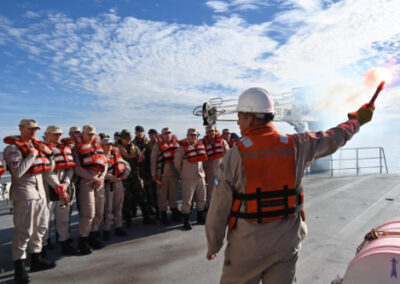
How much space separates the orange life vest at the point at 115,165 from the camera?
4945mm

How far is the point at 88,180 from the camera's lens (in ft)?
14.4

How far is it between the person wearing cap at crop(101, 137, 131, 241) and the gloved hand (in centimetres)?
387

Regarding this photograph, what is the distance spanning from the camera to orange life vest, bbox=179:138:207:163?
18.6 feet

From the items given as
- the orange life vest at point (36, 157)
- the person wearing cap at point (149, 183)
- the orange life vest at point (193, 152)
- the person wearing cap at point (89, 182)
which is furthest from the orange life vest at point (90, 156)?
the person wearing cap at point (149, 183)

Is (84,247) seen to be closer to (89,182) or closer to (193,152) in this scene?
(89,182)

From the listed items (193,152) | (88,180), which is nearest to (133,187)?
(193,152)

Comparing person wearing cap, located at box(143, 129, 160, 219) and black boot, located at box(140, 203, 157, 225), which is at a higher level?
person wearing cap, located at box(143, 129, 160, 219)

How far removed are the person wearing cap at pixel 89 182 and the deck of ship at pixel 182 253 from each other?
1.01 feet

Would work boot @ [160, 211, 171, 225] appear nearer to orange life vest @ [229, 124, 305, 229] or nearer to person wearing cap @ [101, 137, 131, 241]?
person wearing cap @ [101, 137, 131, 241]

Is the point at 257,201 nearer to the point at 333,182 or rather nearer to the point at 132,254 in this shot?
the point at 132,254

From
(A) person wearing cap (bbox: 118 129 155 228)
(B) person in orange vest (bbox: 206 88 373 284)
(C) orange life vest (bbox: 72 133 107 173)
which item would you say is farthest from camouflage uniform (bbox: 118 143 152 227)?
(B) person in orange vest (bbox: 206 88 373 284)

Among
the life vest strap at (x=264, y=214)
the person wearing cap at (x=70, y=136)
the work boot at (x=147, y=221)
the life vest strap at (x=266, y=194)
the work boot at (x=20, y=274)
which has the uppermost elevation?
the person wearing cap at (x=70, y=136)

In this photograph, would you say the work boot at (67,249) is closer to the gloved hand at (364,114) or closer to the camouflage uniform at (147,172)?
the camouflage uniform at (147,172)

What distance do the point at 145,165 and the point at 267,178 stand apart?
4991 mm
